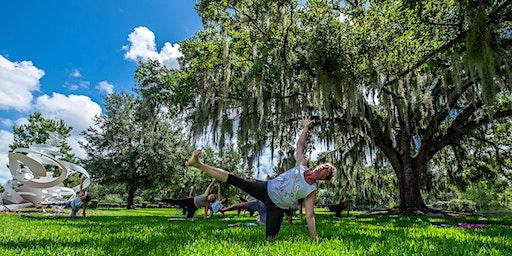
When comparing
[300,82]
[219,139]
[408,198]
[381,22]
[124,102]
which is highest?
[124,102]

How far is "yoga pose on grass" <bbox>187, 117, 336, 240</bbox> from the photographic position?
446cm

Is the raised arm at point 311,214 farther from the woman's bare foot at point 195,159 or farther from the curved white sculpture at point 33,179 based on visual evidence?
the curved white sculpture at point 33,179

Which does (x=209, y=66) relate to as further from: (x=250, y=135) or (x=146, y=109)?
(x=146, y=109)

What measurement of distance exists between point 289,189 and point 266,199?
437mm

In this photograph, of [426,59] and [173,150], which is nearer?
[426,59]

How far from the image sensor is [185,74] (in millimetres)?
15828

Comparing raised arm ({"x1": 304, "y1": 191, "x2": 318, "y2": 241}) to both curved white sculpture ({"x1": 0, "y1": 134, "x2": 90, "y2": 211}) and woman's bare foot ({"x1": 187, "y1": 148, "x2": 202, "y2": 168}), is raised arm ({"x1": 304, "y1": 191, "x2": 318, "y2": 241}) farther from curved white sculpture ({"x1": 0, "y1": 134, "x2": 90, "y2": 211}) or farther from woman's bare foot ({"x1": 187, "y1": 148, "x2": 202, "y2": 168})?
curved white sculpture ({"x1": 0, "y1": 134, "x2": 90, "y2": 211})

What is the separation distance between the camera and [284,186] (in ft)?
15.3

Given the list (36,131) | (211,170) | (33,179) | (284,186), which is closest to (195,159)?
(211,170)

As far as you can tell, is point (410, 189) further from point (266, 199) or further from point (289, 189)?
point (289, 189)

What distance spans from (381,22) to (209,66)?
6620 mm

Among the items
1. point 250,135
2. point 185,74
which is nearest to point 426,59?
point 250,135

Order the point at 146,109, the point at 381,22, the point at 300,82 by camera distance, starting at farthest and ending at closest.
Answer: the point at 146,109 → the point at 300,82 → the point at 381,22

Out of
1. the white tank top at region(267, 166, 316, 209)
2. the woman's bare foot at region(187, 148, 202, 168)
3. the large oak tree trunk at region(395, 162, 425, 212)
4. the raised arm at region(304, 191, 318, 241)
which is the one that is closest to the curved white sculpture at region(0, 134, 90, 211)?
the large oak tree trunk at region(395, 162, 425, 212)
